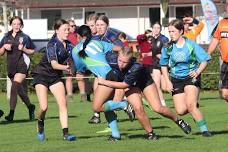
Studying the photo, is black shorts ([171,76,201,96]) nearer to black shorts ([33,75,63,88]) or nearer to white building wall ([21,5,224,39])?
black shorts ([33,75,63,88])

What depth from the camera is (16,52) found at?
16531mm

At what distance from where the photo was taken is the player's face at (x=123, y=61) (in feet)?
37.0

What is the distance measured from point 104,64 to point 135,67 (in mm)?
566

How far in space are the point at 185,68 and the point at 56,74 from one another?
212 cm

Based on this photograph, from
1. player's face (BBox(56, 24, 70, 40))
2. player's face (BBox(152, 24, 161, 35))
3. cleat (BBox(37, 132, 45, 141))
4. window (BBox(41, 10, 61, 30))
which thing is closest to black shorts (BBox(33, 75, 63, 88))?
player's face (BBox(56, 24, 70, 40))

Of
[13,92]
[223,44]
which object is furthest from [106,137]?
[13,92]

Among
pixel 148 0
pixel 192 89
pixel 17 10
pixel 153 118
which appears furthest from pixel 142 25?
pixel 192 89

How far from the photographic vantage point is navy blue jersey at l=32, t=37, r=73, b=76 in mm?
12016

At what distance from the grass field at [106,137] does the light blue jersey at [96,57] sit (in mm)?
1115

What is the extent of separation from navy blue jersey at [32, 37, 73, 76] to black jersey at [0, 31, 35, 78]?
3.68 metres

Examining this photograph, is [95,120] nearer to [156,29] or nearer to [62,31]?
[62,31]

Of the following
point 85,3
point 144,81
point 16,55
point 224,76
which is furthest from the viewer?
point 85,3

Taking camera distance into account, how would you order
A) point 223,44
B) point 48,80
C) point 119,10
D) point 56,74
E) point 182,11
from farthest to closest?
point 119,10
point 182,11
point 223,44
point 56,74
point 48,80

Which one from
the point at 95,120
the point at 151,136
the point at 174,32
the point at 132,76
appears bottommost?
the point at 95,120
